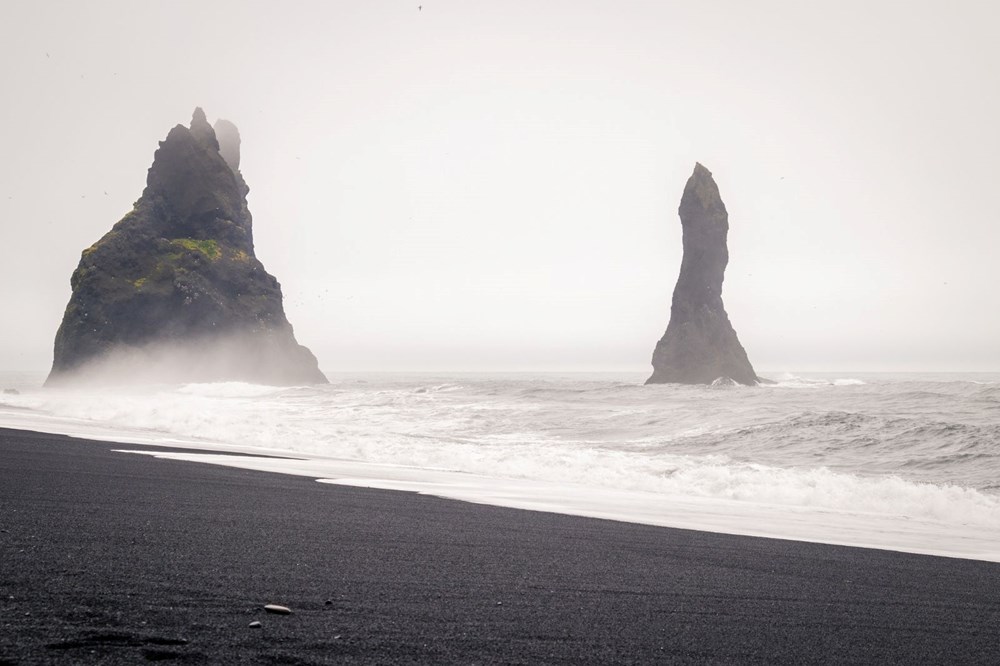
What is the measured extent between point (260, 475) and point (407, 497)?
8.24 feet

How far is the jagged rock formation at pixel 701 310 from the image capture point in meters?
72.8

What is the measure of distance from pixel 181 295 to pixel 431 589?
6679 cm

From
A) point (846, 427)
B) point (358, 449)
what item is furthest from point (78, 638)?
point (846, 427)

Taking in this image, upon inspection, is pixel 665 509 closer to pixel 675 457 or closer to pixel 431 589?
pixel 431 589

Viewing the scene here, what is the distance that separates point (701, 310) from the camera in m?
75.9

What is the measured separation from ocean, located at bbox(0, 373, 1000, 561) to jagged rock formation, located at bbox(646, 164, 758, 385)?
1801 inches

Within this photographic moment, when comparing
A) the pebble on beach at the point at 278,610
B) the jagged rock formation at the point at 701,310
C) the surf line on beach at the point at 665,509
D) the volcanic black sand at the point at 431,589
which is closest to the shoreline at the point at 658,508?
the surf line on beach at the point at 665,509

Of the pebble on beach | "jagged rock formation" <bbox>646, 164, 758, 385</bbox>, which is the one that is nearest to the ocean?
the pebble on beach

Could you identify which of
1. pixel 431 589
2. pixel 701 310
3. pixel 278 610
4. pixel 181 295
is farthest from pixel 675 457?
pixel 701 310

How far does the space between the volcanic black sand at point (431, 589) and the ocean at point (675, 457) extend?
1866 mm

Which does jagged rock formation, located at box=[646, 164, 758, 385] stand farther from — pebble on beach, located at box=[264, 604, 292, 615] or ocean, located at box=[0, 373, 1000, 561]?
pebble on beach, located at box=[264, 604, 292, 615]

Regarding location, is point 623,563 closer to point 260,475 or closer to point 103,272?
point 260,475

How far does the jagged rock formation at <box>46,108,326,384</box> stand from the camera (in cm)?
6225

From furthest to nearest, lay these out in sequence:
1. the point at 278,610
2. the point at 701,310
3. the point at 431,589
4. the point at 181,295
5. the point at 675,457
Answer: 1. the point at 701,310
2. the point at 181,295
3. the point at 675,457
4. the point at 431,589
5. the point at 278,610
